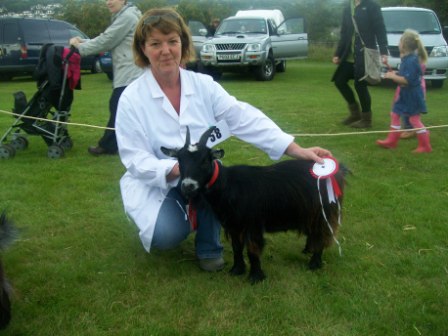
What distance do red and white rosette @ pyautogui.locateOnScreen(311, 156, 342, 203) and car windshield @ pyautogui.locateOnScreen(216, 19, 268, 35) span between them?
518 inches

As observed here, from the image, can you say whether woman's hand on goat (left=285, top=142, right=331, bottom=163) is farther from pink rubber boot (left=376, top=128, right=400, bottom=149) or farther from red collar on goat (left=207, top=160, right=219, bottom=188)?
pink rubber boot (left=376, top=128, right=400, bottom=149)

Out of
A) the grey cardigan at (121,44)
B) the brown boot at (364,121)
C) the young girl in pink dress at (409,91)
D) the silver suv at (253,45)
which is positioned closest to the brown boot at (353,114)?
the brown boot at (364,121)

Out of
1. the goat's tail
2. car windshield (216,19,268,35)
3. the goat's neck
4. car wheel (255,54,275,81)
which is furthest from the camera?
car windshield (216,19,268,35)

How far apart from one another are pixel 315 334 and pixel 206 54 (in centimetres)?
1304

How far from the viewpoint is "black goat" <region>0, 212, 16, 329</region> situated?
110 inches

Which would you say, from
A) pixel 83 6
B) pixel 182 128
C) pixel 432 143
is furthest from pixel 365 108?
pixel 83 6

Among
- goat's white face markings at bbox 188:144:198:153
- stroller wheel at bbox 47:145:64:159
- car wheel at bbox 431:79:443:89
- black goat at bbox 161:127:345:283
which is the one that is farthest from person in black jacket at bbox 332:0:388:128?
car wheel at bbox 431:79:443:89

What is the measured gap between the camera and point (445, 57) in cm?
1270

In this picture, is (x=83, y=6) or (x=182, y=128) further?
(x=83, y=6)

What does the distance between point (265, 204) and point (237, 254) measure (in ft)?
1.43

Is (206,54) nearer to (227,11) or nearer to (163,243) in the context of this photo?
(163,243)

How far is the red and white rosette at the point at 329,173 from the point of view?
331 centimetres

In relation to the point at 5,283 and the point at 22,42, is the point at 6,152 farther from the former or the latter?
the point at 22,42

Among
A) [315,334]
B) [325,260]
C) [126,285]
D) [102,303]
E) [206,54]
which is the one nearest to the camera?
[315,334]
